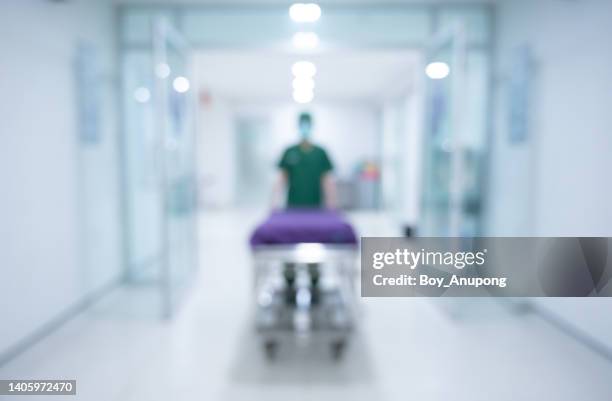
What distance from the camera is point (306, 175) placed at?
290 cm

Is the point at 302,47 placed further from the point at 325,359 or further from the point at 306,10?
the point at 325,359

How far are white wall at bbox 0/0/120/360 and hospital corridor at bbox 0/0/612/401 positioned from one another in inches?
0.6

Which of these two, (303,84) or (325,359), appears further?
(303,84)

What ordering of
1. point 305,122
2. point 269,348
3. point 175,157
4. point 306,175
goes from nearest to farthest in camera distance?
point 269,348 → point 305,122 → point 306,175 → point 175,157

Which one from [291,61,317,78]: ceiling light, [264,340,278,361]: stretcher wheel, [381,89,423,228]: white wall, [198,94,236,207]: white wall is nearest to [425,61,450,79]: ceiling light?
[381,89,423,228]: white wall

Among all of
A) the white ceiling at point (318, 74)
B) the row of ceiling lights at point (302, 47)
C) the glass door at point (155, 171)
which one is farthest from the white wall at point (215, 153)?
the row of ceiling lights at point (302, 47)

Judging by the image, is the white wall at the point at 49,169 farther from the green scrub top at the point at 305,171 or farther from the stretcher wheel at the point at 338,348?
the stretcher wheel at the point at 338,348

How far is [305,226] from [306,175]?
0.80 meters

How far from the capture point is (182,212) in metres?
3.43

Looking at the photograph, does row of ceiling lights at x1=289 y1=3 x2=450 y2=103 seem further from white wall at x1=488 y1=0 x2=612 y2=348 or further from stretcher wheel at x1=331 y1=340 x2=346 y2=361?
stretcher wheel at x1=331 y1=340 x2=346 y2=361

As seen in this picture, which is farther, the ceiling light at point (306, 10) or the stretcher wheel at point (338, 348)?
the ceiling light at point (306, 10)

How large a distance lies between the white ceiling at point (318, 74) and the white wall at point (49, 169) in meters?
1.19

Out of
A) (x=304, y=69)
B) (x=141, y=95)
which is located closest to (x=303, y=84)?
(x=304, y=69)

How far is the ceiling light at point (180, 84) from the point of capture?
3225mm
